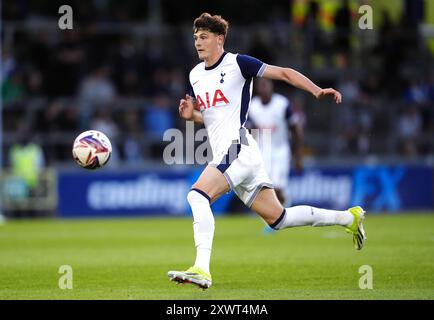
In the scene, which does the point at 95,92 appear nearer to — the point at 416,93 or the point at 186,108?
the point at 416,93

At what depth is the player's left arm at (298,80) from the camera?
911cm

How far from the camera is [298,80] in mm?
9250

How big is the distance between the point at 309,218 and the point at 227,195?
13.3m

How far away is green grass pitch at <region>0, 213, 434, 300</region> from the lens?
9.05 metres

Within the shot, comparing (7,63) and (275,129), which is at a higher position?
(7,63)

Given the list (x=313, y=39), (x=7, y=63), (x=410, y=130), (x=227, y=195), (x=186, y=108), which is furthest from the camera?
(x=313, y=39)

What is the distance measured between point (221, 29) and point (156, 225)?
34.9 feet

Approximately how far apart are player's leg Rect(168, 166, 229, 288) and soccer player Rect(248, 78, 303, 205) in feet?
23.0

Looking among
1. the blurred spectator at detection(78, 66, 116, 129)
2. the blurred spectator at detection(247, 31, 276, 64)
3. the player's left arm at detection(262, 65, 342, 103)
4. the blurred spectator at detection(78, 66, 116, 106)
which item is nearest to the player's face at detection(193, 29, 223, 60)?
the player's left arm at detection(262, 65, 342, 103)

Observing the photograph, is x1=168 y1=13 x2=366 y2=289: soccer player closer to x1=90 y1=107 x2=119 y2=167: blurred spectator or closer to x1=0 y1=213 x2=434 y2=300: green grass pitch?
x1=0 y1=213 x2=434 y2=300: green grass pitch

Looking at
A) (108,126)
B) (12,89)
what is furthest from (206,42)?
(12,89)

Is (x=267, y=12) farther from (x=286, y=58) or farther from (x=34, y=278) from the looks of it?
(x=34, y=278)

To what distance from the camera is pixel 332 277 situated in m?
10.2

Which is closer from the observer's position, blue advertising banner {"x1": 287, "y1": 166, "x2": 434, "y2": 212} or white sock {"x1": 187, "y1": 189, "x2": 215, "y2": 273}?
white sock {"x1": 187, "y1": 189, "x2": 215, "y2": 273}
